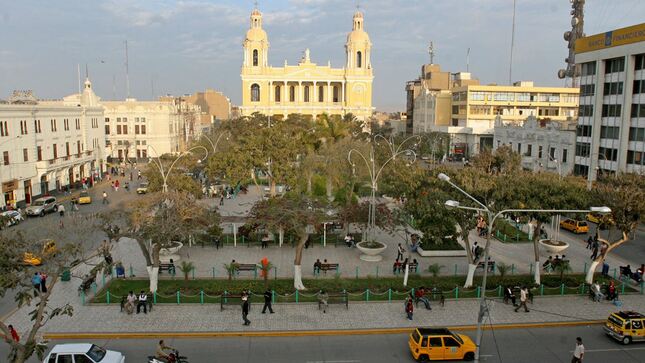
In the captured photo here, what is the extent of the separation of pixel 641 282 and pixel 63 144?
51389mm

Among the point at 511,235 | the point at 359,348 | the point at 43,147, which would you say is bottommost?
the point at 359,348

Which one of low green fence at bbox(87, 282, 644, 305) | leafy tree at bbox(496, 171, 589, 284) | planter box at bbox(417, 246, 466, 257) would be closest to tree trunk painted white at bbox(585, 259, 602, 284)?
low green fence at bbox(87, 282, 644, 305)

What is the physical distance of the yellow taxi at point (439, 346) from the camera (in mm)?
16844

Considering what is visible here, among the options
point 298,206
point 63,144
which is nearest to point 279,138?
point 298,206

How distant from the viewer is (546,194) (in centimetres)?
2338

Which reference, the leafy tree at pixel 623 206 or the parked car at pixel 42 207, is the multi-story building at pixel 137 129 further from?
the leafy tree at pixel 623 206

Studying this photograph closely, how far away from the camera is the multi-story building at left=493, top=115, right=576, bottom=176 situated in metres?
53.0

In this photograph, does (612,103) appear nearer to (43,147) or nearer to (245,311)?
(245,311)

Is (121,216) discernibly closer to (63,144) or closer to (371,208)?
(371,208)

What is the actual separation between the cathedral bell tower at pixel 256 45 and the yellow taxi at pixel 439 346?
9046 cm

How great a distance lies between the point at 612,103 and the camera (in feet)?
155

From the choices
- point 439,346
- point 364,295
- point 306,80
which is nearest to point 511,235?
point 364,295

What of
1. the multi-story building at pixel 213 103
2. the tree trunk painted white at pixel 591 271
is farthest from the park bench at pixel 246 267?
the multi-story building at pixel 213 103

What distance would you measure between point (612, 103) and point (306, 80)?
64822 millimetres
